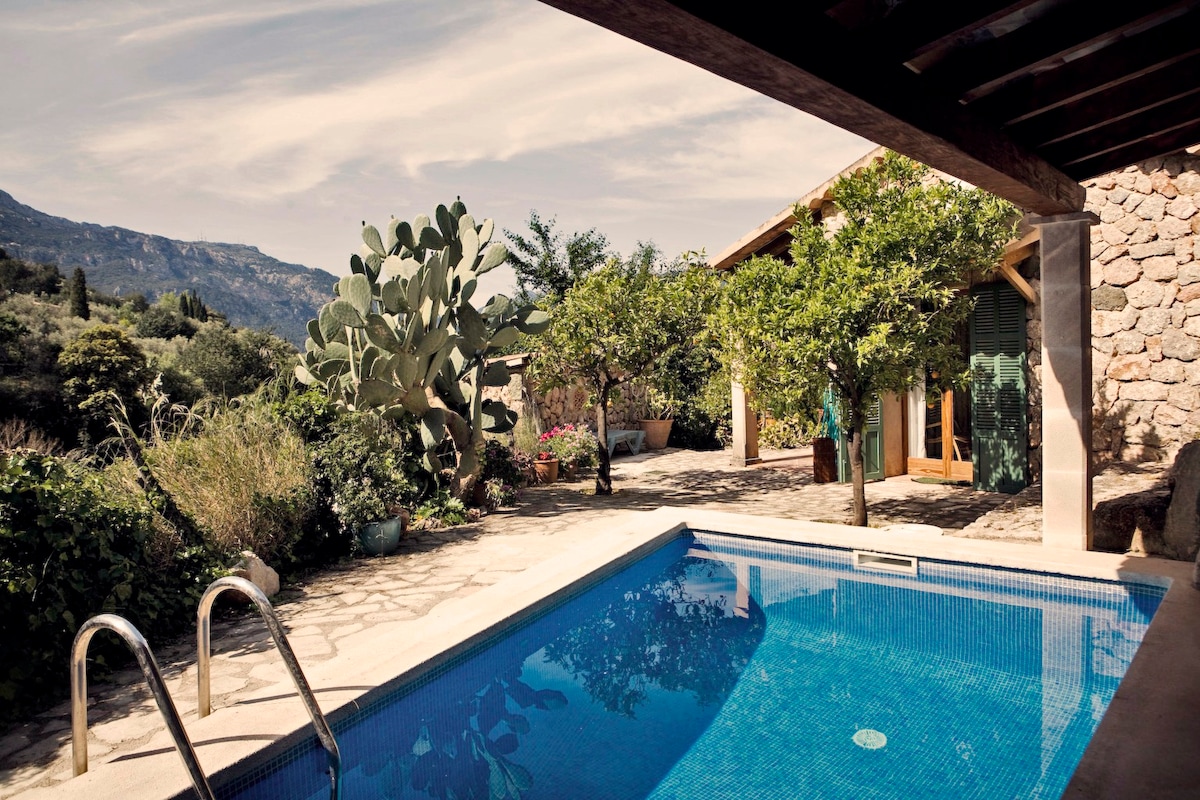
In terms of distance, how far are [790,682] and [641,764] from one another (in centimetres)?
123

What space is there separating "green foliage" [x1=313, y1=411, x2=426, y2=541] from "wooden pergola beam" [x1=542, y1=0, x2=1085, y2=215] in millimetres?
5282

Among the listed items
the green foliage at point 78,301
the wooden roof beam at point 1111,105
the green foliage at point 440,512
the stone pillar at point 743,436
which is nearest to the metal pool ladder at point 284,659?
the wooden roof beam at point 1111,105

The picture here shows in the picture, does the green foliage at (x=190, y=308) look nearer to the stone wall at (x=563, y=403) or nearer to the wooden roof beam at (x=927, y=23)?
the stone wall at (x=563, y=403)

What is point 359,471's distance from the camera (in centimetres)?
683

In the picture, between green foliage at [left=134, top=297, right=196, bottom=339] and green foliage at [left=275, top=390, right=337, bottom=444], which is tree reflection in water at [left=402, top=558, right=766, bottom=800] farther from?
green foliage at [left=134, top=297, right=196, bottom=339]

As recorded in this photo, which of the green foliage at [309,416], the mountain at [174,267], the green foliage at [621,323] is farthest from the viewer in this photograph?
the mountain at [174,267]

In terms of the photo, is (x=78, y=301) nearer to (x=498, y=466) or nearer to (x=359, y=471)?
(x=498, y=466)

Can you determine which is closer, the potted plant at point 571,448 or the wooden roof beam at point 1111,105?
the wooden roof beam at point 1111,105

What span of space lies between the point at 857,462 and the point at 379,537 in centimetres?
471

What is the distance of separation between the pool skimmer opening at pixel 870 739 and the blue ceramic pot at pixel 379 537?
448cm

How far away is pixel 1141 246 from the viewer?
316 inches

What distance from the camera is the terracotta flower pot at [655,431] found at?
15.5m

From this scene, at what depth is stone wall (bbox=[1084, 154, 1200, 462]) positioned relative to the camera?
776 cm

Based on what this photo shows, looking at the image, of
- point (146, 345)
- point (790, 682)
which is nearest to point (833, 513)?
point (790, 682)
